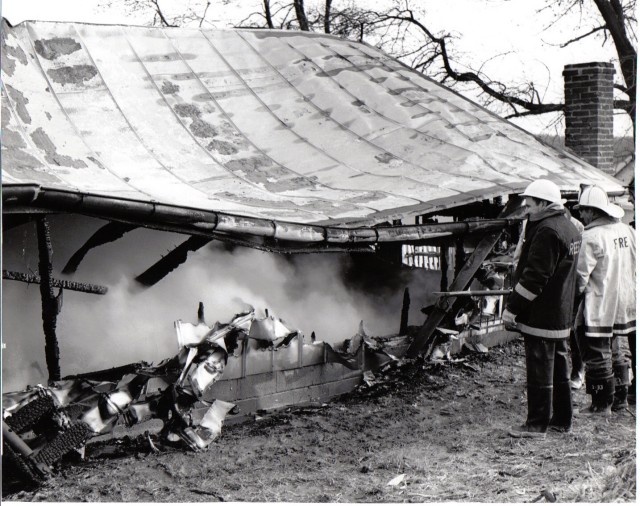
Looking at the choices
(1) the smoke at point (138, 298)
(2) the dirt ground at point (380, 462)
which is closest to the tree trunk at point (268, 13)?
(1) the smoke at point (138, 298)

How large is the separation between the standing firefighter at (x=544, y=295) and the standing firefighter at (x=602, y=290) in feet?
2.16

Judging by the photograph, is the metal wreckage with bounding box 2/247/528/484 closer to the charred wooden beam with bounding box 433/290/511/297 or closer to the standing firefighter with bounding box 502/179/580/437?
the charred wooden beam with bounding box 433/290/511/297

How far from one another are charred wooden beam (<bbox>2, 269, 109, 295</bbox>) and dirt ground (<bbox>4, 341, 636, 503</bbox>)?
4.65ft

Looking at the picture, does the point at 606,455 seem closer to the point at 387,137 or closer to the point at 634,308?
the point at 634,308

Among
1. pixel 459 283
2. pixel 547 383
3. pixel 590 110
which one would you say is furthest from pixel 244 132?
pixel 590 110

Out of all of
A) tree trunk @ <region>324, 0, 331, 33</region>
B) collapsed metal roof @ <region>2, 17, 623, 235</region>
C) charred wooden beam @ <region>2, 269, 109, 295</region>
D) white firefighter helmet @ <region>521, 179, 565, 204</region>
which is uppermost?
tree trunk @ <region>324, 0, 331, 33</region>

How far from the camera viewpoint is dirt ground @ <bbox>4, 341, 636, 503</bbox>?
5266mm

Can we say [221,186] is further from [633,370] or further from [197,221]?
[633,370]

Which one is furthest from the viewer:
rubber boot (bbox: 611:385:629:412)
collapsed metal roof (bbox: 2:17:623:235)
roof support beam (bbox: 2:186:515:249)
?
rubber boot (bbox: 611:385:629:412)

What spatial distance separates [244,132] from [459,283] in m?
2.71

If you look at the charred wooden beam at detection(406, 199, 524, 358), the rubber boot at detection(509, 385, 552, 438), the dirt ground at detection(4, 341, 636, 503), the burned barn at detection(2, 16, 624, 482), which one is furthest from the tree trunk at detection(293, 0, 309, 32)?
the rubber boot at detection(509, 385, 552, 438)

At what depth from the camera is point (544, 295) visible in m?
6.02

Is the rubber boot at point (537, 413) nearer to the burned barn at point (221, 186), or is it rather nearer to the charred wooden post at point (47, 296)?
the burned barn at point (221, 186)

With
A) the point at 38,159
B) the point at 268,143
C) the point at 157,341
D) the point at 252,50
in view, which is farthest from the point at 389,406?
the point at 252,50
